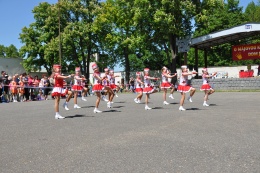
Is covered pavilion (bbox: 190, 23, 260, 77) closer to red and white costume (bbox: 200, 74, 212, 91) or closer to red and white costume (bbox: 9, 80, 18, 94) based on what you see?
red and white costume (bbox: 200, 74, 212, 91)

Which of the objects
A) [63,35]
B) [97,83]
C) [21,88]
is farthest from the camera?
[63,35]

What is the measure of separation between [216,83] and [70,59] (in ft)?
98.9

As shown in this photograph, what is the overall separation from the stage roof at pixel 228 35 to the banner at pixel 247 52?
1.12m

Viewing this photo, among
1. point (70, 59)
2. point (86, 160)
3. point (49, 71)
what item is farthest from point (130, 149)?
point (49, 71)

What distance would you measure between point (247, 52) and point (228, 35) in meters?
3.53

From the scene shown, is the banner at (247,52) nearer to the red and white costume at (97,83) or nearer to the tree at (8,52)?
the red and white costume at (97,83)

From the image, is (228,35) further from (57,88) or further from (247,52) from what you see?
(57,88)

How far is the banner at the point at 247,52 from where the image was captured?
1346 inches

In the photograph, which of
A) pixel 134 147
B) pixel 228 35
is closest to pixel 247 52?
pixel 228 35

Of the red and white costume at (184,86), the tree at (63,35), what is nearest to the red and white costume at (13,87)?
the red and white costume at (184,86)

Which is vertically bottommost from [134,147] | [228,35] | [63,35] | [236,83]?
[134,147]

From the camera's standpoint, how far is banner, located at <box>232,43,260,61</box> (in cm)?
3419

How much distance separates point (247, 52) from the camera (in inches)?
1369

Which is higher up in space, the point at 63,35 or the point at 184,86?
the point at 63,35
